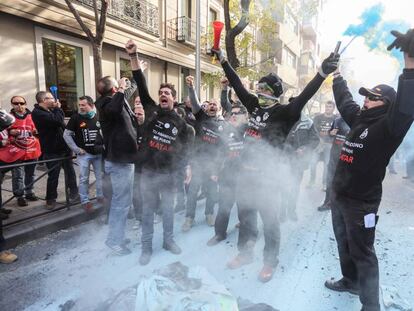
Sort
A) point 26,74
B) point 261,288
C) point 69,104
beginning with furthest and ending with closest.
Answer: point 69,104, point 26,74, point 261,288

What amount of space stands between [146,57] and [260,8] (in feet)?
17.6

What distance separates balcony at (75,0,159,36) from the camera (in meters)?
10.5

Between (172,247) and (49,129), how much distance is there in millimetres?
2763

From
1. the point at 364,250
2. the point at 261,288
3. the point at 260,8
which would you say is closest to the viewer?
the point at 364,250

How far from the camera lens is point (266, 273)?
2.96 metres

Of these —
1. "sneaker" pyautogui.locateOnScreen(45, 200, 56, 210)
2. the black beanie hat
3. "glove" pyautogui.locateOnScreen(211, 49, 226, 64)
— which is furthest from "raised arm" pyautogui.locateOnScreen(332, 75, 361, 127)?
"sneaker" pyautogui.locateOnScreen(45, 200, 56, 210)

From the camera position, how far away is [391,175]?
8.37 meters

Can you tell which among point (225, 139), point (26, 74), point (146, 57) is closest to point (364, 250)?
point (225, 139)

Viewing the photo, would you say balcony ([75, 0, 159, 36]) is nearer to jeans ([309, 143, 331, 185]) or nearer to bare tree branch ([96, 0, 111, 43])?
bare tree branch ([96, 0, 111, 43])

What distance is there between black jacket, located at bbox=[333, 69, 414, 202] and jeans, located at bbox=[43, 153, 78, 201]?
380 cm

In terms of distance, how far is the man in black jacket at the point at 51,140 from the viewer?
15.1 ft

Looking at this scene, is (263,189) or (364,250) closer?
(364,250)

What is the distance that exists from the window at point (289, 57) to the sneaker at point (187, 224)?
23357 mm

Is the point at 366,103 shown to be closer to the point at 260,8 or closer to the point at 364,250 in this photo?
the point at 364,250
